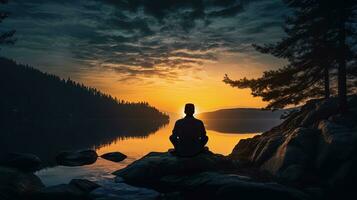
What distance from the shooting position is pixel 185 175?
14.5m

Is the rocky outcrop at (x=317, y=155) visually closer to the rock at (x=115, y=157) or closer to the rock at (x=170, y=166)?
the rock at (x=170, y=166)

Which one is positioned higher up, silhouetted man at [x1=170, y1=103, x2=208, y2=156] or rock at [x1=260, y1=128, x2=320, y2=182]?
silhouetted man at [x1=170, y1=103, x2=208, y2=156]

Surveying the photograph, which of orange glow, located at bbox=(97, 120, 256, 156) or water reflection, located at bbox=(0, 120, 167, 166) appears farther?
water reflection, located at bbox=(0, 120, 167, 166)

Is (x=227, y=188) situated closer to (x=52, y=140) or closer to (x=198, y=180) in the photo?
(x=198, y=180)

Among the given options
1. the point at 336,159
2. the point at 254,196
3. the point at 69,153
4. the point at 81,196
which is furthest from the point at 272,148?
the point at 69,153

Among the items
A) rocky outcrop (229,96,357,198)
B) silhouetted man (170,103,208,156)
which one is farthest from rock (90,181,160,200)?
rocky outcrop (229,96,357,198)

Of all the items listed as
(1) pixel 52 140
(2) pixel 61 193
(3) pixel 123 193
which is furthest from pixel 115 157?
(1) pixel 52 140

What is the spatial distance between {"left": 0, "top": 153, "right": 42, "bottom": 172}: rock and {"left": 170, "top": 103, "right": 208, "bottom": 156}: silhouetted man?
1250 cm

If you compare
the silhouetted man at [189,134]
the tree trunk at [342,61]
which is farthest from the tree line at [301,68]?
the silhouetted man at [189,134]

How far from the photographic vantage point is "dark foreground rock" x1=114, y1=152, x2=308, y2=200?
37.1 feet

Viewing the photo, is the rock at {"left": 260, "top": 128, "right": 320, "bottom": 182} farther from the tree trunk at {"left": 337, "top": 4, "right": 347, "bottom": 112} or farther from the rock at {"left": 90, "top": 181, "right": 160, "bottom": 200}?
the rock at {"left": 90, "top": 181, "right": 160, "bottom": 200}

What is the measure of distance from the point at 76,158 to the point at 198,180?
15539mm

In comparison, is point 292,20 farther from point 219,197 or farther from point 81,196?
point 81,196

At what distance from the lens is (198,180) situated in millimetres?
13414
